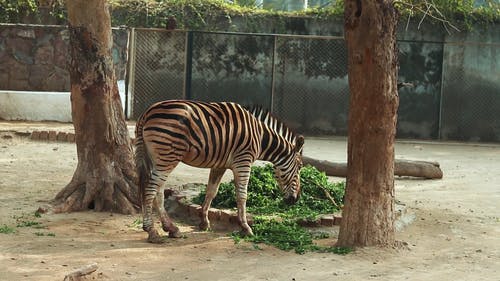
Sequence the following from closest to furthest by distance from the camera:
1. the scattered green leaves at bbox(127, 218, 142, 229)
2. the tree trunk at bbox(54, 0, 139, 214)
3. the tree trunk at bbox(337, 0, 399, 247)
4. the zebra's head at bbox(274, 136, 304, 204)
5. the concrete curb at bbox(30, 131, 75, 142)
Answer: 1. the tree trunk at bbox(337, 0, 399, 247)
2. the scattered green leaves at bbox(127, 218, 142, 229)
3. the zebra's head at bbox(274, 136, 304, 204)
4. the tree trunk at bbox(54, 0, 139, 214)
5. the concrete curb at bbox(30, 131, 75, 142)

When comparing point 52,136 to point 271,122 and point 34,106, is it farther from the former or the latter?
point 271,122

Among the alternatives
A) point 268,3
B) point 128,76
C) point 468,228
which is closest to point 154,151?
point 468,228

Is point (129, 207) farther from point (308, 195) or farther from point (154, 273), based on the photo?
point (154, 273)

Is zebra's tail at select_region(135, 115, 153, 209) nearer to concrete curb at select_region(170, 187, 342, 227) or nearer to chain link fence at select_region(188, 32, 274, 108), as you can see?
concrete curb at select_region(170, 187, 342, 227)

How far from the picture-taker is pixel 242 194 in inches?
324

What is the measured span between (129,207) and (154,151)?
160 centimetres

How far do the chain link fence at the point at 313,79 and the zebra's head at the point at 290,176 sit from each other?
10187 millimetres

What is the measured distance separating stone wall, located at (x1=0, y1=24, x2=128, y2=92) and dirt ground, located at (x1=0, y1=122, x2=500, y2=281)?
26.2 ft

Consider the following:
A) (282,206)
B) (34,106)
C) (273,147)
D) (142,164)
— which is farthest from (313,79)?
(142,164)

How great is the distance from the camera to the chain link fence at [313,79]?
760 inches

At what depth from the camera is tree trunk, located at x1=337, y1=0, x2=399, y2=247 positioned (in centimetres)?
745

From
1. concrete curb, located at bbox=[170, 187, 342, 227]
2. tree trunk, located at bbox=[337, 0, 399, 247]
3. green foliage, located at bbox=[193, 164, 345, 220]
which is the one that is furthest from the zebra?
tree trunk, located at bbox=[337, 0, 399, 247]

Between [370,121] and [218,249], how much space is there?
187 cm

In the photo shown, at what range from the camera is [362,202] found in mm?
7582
